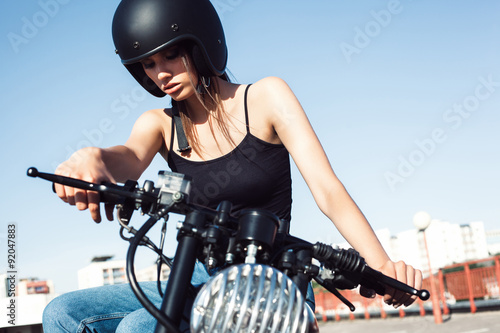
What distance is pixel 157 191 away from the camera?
1.34 m

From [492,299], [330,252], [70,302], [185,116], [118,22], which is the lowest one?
[492,299]

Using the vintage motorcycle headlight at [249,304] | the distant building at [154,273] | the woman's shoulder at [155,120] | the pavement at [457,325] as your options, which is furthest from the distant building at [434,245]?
the vintage motorcycle headlight at [249,304]

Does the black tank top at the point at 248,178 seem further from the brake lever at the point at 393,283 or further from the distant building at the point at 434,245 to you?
the distant building at the point at 434,245

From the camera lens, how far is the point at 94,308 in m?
1.99

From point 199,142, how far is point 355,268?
1360 millimetres

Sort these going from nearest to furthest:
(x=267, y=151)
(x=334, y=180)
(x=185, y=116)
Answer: (x=334, y=180) → (x=267, y=151) → (x=185, y=116)

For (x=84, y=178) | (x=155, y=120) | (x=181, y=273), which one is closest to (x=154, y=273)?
(x=155, y=120)

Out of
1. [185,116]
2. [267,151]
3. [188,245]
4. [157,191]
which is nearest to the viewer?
[188,245]

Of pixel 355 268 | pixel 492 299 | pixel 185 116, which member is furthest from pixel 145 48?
pixel 492 299

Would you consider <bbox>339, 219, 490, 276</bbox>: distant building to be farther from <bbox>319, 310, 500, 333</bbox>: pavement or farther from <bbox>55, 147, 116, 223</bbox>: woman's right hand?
<bbox>55, 147, 116, 223</bbox>: woman's right hand

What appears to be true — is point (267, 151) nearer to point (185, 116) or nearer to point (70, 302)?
point (185, 116)

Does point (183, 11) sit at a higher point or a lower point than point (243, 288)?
higher

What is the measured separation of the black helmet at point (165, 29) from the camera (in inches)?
77.4

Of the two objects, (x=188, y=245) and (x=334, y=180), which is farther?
(x=334, y=180)
